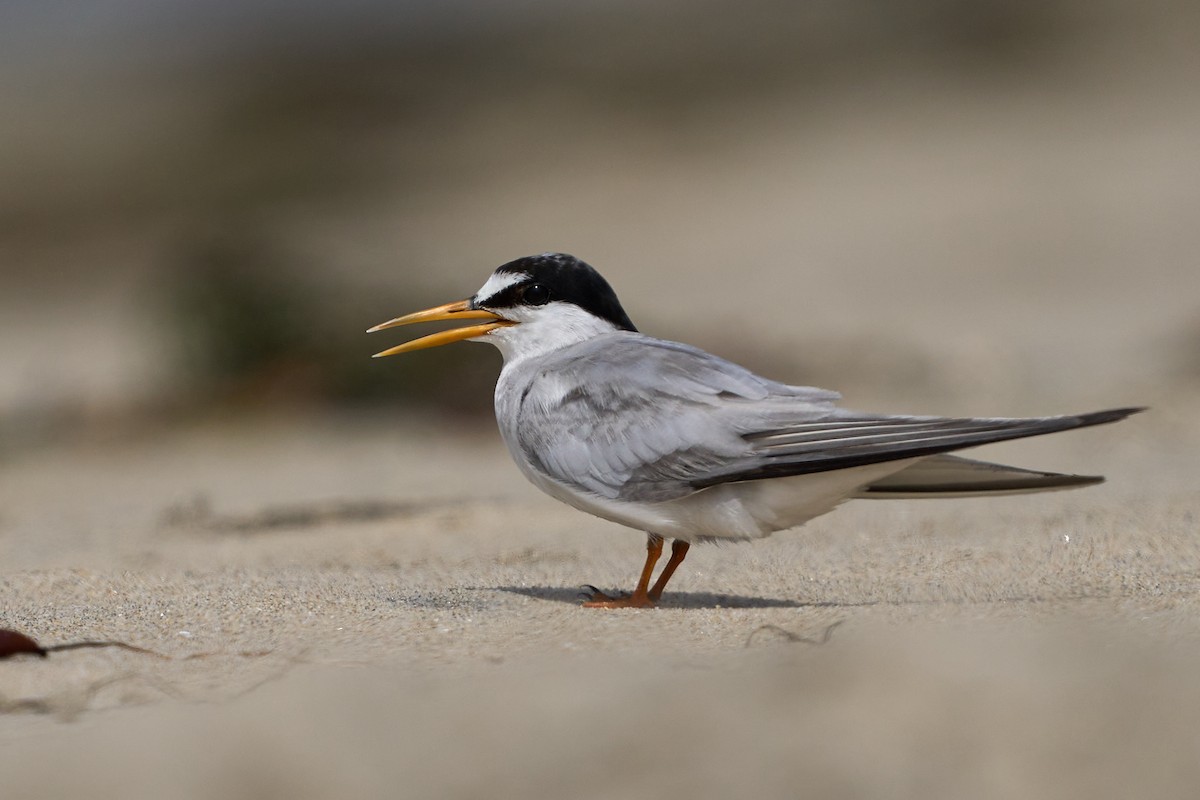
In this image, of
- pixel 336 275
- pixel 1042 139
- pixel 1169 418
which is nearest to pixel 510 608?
pixel 1169 418

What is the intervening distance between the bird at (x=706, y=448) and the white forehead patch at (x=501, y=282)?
1.05ft

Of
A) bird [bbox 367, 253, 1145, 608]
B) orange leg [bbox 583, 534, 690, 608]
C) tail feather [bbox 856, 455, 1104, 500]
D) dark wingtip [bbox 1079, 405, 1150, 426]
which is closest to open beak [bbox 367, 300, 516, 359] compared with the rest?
Answer: bird [bbox 367, 253, 1145, 608]

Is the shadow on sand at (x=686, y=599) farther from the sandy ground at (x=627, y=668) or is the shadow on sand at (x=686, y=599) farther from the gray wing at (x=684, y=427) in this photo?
the gray wing at (x=684, y=427)

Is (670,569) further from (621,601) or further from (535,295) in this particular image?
(535,295)

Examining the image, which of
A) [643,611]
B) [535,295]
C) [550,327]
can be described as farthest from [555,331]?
[643,611]

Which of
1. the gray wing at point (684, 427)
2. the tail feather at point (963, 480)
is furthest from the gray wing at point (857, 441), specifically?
the tail feather at point (963, 480)

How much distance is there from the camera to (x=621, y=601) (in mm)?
3824

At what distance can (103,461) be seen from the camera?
821cm

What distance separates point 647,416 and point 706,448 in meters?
0.20

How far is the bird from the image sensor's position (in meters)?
3.52

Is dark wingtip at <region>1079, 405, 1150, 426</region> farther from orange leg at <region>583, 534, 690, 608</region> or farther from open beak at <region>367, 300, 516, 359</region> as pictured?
open beak at <region>367, 300, 516, 359</region>

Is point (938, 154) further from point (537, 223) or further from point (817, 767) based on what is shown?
point (817, 767)

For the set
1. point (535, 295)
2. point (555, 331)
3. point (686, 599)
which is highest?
point (535, 295)

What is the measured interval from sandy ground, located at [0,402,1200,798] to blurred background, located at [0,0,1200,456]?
3.55 metres
